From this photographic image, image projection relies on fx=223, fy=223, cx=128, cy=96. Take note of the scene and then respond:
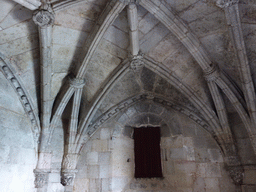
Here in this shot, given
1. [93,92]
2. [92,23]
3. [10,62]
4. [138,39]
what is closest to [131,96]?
[93,92]

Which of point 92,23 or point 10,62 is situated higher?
point 92,23

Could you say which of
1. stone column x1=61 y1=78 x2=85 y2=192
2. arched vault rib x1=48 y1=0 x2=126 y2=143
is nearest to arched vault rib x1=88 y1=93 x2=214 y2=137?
stone column x1=61 y1=78 x2=85 y2=192

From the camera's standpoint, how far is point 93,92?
226 inches

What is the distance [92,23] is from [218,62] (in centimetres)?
278

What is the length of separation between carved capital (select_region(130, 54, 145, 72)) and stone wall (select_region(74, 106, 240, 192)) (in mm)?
1681

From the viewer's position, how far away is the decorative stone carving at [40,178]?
16.1 feet

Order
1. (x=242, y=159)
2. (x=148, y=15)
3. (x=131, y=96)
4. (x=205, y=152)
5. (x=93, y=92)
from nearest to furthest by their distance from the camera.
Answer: (x=148, y=15), (x=242, y=159), (x=205, y=152), (x=93, y=92), (x=131, y=96)

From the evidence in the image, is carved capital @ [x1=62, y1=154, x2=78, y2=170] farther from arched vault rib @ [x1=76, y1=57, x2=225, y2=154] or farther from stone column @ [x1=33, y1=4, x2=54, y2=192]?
arched vault rib @ [x1=76, y1=57, x2=225, y2=154]

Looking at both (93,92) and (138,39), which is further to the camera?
(93,92)

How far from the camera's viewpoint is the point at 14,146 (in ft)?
15.0

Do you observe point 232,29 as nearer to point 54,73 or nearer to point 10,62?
point 54,73

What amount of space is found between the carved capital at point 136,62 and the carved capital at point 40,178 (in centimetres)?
313

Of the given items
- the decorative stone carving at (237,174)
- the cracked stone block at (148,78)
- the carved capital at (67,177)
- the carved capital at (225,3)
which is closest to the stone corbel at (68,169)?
the carved capital at (67,177)

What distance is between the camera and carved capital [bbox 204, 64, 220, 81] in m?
4.69
